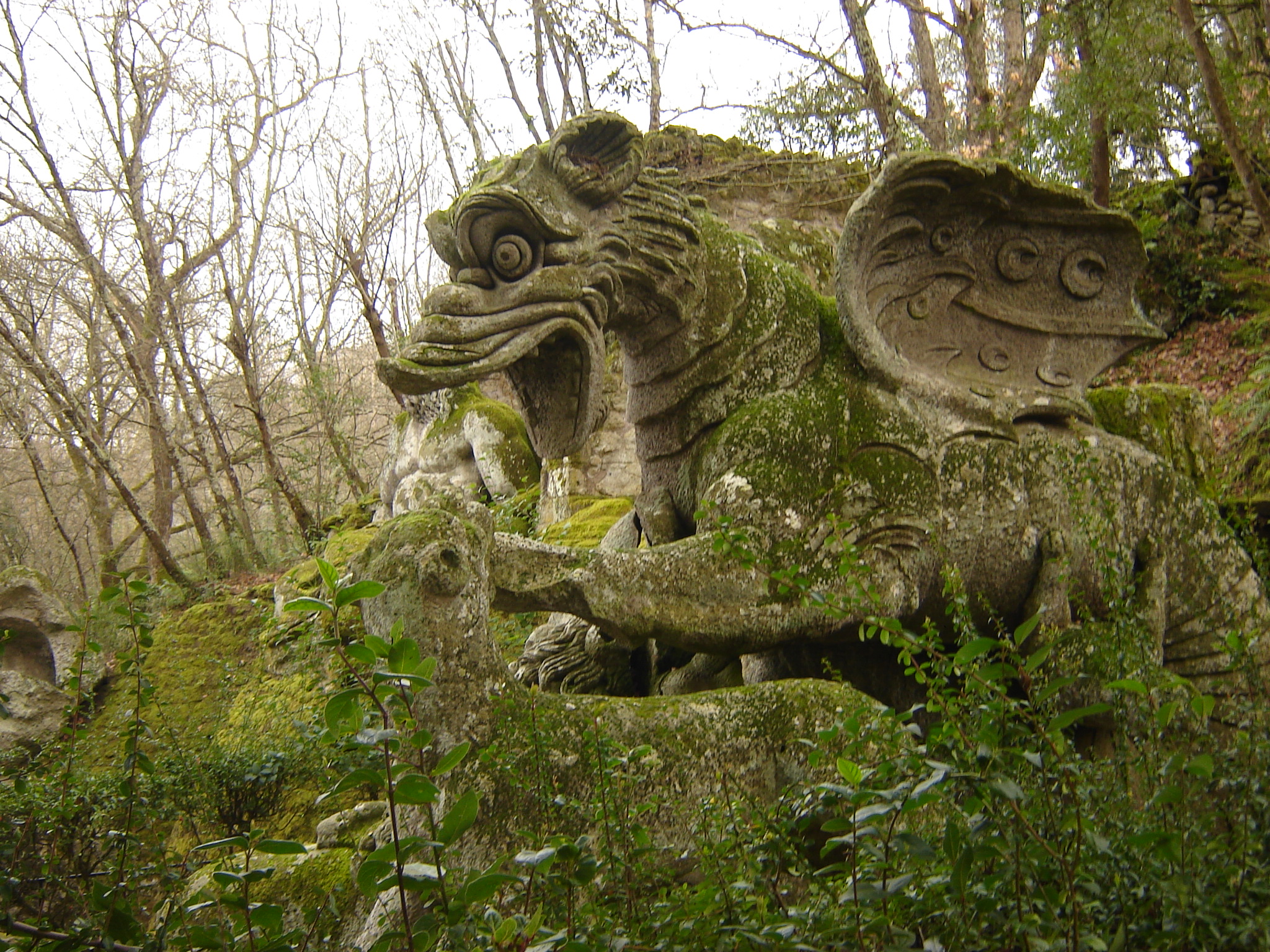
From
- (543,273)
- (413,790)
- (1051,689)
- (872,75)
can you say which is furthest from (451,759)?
(872,75)

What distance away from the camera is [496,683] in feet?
6.16

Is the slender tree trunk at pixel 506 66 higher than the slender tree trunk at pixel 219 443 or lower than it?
higher

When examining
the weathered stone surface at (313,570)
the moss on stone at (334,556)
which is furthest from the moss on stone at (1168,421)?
the moss on stone at (334,556)

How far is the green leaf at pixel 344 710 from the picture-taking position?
908 mm

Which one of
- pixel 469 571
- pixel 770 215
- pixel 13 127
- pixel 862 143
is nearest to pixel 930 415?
Answer: pixel 469 571

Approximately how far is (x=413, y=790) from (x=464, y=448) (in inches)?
230

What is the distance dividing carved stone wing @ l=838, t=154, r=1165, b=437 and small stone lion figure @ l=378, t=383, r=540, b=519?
3.82 m

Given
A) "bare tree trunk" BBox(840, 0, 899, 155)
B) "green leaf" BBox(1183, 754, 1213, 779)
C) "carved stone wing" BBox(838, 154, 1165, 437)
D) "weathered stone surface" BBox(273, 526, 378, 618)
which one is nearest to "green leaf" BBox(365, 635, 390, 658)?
"green leaf" BBox(1183, 754, 1213, 779)

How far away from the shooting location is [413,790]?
36.4 inches

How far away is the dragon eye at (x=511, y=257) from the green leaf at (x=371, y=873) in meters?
1.52

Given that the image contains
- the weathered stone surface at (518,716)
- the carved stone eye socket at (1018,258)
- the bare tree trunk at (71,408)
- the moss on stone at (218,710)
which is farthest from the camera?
the bare tree trunk at (71,408)

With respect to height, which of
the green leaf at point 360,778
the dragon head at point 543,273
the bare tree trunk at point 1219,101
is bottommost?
the green leaf at point 360,778

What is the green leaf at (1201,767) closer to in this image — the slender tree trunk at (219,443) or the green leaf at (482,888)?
the green leaf at (482,888)

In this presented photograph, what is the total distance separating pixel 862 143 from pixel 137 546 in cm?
1513
